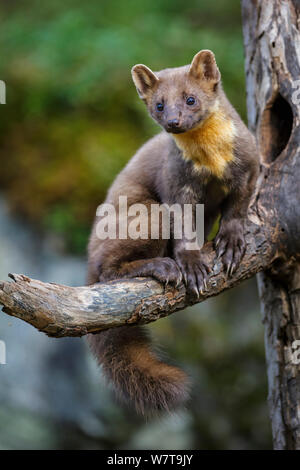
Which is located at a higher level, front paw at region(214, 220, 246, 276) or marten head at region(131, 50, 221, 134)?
marten head at region(131, 50, 221, 134)

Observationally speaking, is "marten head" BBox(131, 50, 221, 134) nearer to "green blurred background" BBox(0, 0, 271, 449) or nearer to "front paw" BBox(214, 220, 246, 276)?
"front paw" BBox(214, 220, 246, 276)

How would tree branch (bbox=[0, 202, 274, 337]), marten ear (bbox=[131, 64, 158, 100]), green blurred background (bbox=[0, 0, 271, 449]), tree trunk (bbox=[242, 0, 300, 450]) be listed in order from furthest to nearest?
1. green blurred background (bbox=[0, 0, 271, 449])
2. tree trunk (bbox=[242, 0, 300, 450])
3. marten ear (bbox=[131, 64, 158, 100])
4. tree branch (bbox=[0, 202, 274, 337])

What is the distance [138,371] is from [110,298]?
0.53 metres

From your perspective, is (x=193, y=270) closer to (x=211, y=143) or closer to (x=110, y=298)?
(x=110, y=298)

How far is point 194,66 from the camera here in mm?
3439

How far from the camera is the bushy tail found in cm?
325

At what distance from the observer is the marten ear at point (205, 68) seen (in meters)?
3.43

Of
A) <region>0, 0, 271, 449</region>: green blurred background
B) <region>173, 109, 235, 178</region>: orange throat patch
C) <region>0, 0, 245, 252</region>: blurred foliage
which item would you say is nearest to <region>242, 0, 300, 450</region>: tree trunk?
<region>173, 109, 235, 178</region>: orange throat patch

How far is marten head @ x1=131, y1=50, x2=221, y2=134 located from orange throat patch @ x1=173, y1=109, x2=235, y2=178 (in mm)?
87

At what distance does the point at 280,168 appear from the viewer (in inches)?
148

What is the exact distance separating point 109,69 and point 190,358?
318 cm

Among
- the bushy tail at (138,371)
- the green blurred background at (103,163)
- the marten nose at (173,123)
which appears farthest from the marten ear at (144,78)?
the green blurred background at (103,163)

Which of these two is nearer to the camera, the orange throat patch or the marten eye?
the marten eye
